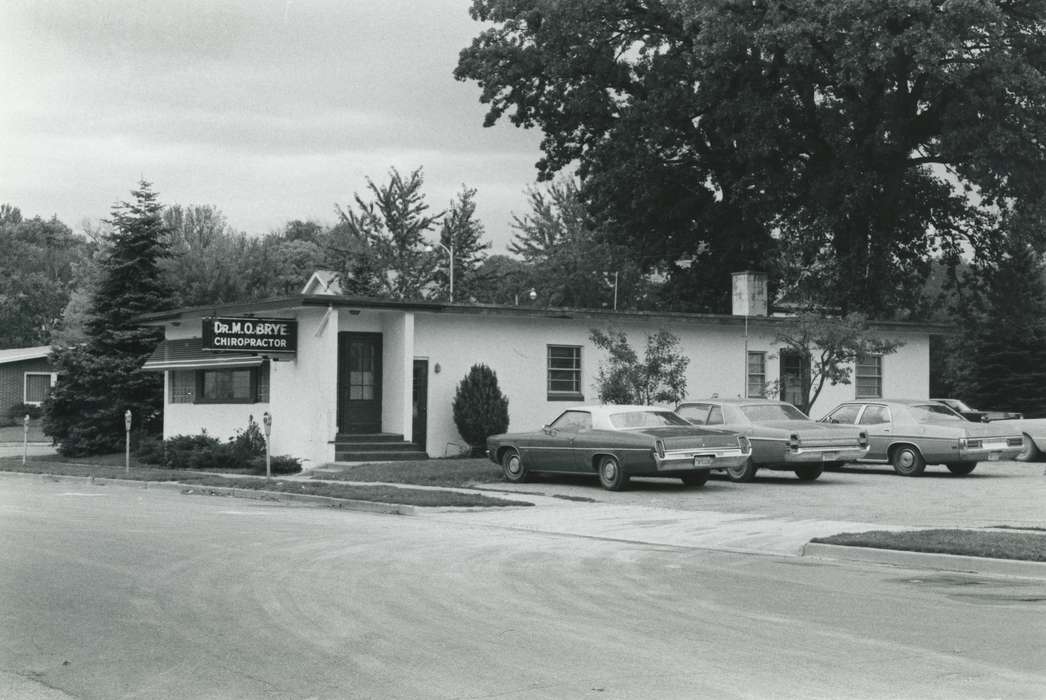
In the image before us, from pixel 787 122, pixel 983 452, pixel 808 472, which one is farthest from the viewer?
Answer: pixel 787 122

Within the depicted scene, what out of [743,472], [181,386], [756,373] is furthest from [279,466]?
[756,373]

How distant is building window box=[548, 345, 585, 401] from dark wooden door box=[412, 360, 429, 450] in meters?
3.35

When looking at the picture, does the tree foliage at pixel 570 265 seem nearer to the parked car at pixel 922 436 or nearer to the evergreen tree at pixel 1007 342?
the evergreen tree at pixel 1007 342

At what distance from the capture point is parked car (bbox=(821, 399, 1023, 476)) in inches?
964

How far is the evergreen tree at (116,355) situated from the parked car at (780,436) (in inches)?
734

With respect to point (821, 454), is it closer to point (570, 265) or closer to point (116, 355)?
point (116, 355)

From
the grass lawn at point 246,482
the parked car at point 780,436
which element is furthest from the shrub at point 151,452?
the parked car at point 780,436

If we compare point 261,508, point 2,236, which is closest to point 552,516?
point 261,508

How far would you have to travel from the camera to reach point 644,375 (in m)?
27.8

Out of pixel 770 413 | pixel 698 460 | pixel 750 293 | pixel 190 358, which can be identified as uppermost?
pixel 750 293

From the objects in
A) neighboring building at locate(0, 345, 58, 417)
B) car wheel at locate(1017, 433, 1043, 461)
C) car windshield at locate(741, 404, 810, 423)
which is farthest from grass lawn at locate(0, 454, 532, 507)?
neighboring building at locate(0, 345, 58, 417)

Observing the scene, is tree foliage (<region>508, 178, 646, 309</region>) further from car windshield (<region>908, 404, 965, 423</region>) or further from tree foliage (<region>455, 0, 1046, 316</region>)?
car windshield (<region>908, 404, 965, 423</region>)

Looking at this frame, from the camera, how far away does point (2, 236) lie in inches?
3364

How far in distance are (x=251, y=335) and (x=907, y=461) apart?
555 inches
